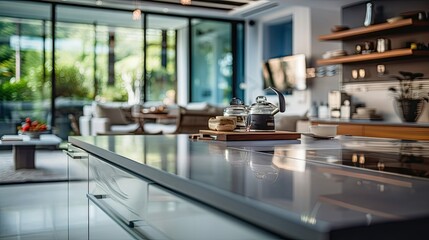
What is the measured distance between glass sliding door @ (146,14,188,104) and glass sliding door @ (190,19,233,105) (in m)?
0.44

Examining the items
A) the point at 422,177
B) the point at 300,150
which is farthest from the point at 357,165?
the point at 300,150

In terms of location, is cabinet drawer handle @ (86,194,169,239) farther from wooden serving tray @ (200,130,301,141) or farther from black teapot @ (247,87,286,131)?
black teapot @ (247,87,286,131)

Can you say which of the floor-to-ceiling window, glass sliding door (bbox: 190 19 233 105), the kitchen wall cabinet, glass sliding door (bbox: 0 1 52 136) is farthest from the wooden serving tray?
glass sliding door (bbox: 190 19 233 105)

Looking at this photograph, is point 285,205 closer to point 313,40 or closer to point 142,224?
point 142,224

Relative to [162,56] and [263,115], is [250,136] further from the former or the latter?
[162,56]

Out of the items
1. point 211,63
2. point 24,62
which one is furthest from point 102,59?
point 211,63

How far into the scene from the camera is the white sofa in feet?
25.7

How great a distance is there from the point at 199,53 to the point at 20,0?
3.80m

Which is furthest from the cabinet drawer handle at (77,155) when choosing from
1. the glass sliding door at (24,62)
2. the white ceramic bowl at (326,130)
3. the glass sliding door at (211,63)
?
the glass sliding door at (211,63)

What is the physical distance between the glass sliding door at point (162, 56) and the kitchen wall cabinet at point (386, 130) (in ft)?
18.2

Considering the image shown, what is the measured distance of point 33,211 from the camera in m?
3.73

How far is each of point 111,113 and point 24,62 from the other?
2063 millimetres

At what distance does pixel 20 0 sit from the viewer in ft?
28.2

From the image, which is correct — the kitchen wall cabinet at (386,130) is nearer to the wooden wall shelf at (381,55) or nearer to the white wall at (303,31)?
the wooden wall shelf at (381,55)
